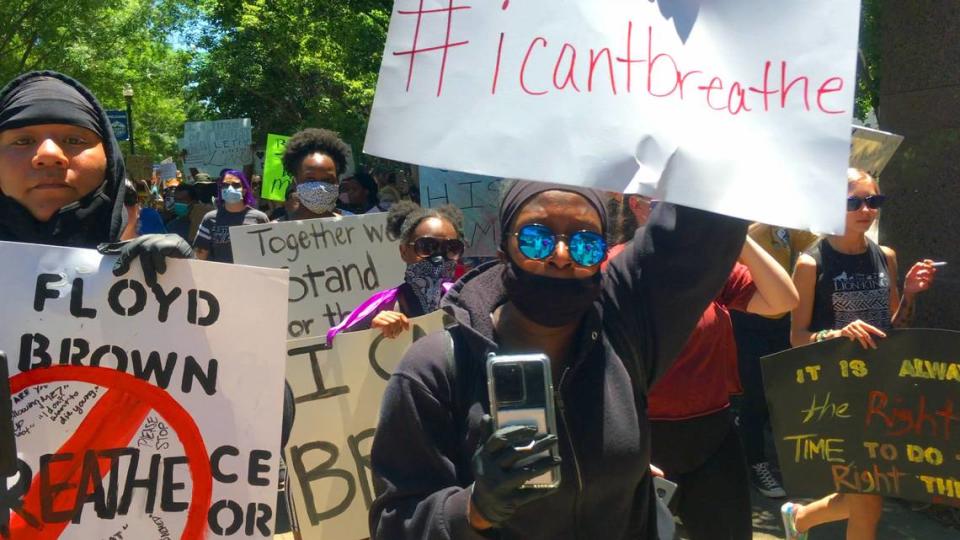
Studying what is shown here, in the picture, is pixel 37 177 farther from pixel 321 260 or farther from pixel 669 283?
pixel 321 260

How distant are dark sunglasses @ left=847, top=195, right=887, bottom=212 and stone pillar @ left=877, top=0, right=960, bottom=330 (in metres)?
1.64

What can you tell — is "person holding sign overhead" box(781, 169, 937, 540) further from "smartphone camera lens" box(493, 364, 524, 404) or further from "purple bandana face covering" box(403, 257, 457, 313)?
"smartphone camera lens" box(493, 364, 524, 404)

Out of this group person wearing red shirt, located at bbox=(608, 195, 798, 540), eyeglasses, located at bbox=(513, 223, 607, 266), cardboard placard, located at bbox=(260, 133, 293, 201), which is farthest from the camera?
cardboard placard, located at bbox=(260, 133, 293, 201)

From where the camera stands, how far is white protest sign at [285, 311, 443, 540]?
4.23 m

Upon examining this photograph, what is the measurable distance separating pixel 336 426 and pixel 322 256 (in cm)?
229

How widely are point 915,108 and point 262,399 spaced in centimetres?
491

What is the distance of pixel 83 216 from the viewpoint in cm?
235

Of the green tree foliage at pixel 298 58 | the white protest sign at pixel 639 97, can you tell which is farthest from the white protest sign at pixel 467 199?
the green tree foliage at pixel 298 58

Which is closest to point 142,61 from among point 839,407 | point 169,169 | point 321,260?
point 169,169

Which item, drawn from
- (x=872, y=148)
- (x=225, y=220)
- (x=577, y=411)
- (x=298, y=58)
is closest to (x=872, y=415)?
(x=872, y=148)

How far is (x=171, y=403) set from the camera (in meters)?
2.35

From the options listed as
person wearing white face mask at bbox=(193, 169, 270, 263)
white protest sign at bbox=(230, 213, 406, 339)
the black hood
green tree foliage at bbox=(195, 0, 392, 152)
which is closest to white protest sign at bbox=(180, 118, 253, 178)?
green tree foliage at bbox=(195, 0, 392, 152)

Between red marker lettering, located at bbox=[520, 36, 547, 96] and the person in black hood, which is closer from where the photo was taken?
red marker lettering, located at bbox=[520, 36, 547, 96]

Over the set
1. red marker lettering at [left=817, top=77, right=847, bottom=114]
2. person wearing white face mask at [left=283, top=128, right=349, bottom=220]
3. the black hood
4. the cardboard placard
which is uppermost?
the cardboard placard
